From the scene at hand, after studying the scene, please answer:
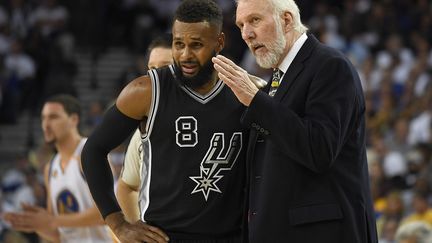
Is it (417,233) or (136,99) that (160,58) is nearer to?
(136,99)

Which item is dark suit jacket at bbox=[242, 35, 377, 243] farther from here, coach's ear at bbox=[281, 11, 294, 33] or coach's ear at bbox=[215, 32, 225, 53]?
coach's ear at bbox=[215, 32, 225, 53]

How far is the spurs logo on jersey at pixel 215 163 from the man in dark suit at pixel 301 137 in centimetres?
26

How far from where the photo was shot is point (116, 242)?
19.1 feet

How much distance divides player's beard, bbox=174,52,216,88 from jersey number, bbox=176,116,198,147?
179 mm

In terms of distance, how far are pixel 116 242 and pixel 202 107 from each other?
164cm

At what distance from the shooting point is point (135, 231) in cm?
455

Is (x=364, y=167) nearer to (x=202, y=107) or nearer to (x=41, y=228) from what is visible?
(x=202, y=107)

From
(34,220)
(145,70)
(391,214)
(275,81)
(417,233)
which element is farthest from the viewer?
(145,70)

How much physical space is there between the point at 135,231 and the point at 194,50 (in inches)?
38.3

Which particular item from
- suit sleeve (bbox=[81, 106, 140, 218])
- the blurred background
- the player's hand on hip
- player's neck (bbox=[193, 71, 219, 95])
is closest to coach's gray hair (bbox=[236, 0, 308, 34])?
player's neck (bbox=[193, 71, 219, 95])

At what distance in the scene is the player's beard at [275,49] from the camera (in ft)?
13.9

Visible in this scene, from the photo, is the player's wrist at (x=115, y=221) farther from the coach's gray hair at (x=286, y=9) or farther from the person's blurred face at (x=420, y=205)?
the person's blurred face at (x=420, y=205)

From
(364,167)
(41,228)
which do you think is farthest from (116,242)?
(364,167)

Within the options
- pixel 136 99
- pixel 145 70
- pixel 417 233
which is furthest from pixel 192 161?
pixel 145 70
